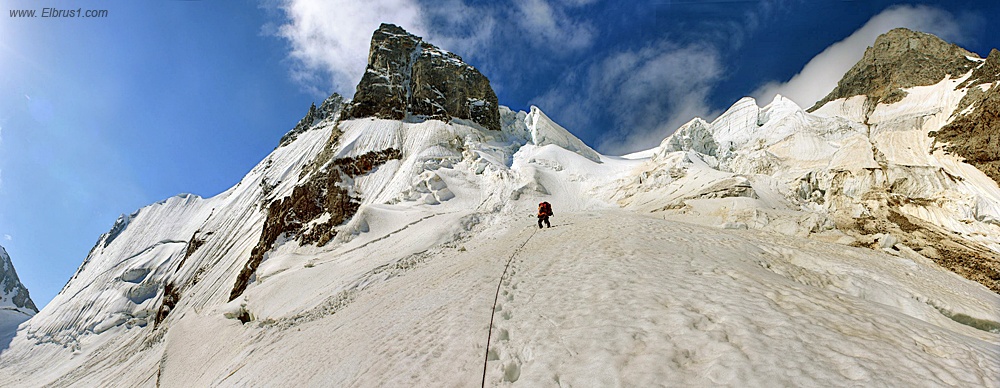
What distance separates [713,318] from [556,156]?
3171 cm

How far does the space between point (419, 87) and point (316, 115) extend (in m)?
21.4

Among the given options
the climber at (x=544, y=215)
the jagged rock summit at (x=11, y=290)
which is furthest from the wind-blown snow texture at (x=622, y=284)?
the jagged rock summit at (x=11, y=290)

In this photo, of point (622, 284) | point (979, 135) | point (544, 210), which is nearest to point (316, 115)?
point (544, 210)

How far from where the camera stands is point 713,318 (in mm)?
3947

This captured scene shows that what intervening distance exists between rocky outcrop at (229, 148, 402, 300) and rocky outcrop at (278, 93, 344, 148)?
24.9 m

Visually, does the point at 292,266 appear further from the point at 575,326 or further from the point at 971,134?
the point at 971,134

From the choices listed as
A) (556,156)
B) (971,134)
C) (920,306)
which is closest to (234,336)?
(920,306)

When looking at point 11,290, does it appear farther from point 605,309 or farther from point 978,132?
point 978,132

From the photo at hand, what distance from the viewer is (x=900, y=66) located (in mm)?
39875

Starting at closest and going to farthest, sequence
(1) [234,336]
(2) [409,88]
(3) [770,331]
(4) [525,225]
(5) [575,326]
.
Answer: (3) [770,331] → (5) [575,326] → (1) [234,336] → (4) [525,225] → (2) [409,88]

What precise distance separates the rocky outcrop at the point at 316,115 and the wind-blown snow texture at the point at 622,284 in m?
25.4

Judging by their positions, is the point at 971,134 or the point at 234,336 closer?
the point at 234,336

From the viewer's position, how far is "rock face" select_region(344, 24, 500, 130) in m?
46.2

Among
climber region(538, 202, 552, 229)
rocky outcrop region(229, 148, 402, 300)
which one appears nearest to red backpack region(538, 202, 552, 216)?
climber region(538, 202, 552, 229)
